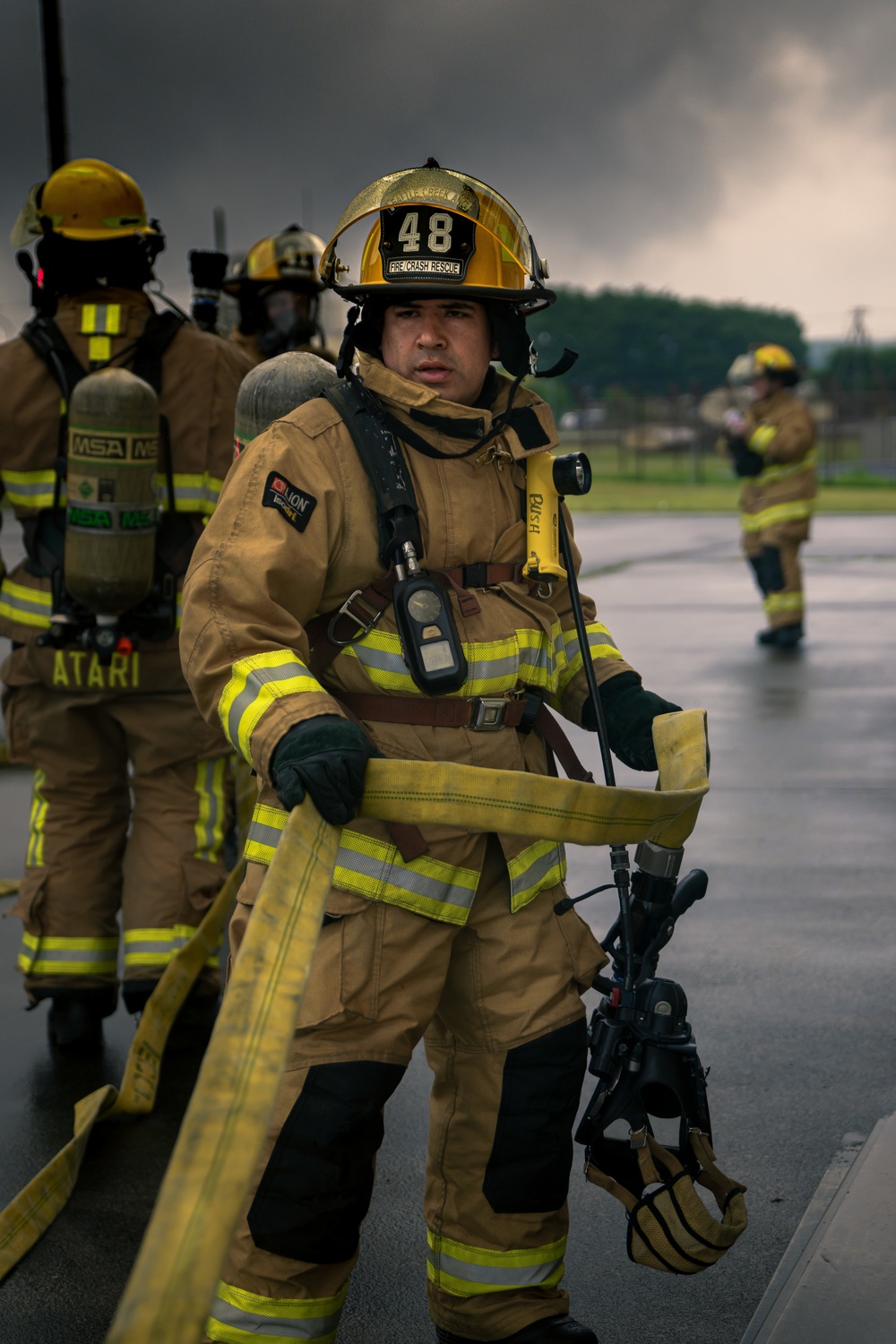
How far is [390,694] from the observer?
262 centimetres

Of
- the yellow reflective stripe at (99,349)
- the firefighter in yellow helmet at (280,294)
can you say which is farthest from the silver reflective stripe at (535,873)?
the firefighter in yellow helmet at (280,294)

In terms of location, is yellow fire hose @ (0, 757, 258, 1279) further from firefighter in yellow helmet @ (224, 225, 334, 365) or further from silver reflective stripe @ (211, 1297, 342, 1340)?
firefighter in yellow helmet @ (224, 225, 334, 365)

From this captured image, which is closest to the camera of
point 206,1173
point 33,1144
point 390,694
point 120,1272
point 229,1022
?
point 206,1173

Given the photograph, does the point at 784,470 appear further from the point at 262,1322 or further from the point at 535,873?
the point at 262,1322

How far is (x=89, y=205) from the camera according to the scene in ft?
14.1

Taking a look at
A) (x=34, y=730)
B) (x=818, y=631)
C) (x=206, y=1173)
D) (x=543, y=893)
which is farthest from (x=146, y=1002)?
(x=818, y=631)

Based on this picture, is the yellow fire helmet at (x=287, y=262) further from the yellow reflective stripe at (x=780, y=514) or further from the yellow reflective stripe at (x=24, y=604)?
the yellow reflective stripe at (x=780, y=514)

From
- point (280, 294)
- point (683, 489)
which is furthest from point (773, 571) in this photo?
point (683, 489)

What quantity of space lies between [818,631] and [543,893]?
31.3 ft

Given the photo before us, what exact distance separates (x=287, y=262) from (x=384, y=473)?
3.55 meters

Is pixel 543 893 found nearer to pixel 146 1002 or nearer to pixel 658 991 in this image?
pixel 658 991

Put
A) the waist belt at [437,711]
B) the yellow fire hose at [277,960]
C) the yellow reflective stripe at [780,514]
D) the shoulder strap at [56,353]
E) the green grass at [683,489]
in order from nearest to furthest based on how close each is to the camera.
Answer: the yellow fire hose at [277,960], the waist belt at [437,711], the shoulder strap at [56,353], the yellow reflective stripe at [780,514], the green grass at [683,489]

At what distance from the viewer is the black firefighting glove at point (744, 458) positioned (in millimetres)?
11502

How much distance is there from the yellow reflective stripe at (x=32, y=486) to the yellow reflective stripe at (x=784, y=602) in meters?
7.53
